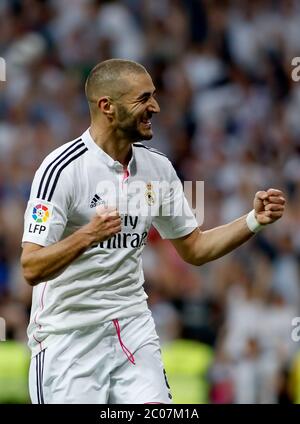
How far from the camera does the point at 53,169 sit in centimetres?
535

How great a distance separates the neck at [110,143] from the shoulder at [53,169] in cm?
14

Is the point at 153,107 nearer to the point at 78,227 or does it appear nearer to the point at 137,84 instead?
the point at 137,84

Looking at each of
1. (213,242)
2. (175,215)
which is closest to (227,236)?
(213,242)

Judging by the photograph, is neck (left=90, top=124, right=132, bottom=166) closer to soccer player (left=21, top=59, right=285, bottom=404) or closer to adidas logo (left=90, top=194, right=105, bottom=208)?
soccer player (left=21, top=59, right=285, bottom=404)

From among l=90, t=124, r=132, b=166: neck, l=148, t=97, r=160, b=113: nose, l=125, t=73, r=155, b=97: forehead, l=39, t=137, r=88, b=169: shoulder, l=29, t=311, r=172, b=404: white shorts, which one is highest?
l=125, t=73, r=155, b=97: forehead

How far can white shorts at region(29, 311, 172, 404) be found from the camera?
5.39 meters

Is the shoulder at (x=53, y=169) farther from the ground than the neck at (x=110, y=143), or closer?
closer

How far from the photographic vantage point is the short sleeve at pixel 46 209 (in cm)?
529

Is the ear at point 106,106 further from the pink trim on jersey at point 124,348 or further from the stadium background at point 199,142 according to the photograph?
the stadium background at point 199,142

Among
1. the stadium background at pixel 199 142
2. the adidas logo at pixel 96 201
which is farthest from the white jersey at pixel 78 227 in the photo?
the stadium background at pixel 199 142

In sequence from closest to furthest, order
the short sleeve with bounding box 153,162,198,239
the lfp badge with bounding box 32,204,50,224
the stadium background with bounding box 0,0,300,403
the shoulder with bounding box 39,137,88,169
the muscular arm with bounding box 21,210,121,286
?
the muscular arm with bounding box 21,210,121,286, the lfp badge with bounding box 32,204,50,224, the shoulder with bounding box 39,137,88,169, the short sleeve with bounding box 153,162,198,239, the stadium background with bounding box 0,0,300,403

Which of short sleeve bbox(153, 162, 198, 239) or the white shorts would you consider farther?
short sleeve bbox(153, 162, 198, 239)

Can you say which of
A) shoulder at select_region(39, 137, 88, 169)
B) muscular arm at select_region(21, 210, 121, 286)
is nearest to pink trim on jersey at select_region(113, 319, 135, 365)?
muscular arm at select_region(21, 210, 121, 286)
